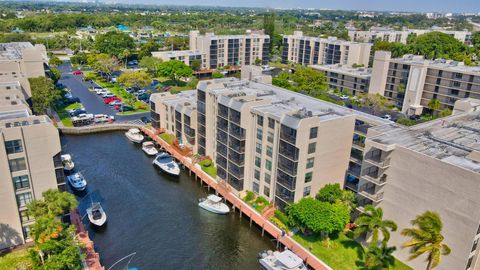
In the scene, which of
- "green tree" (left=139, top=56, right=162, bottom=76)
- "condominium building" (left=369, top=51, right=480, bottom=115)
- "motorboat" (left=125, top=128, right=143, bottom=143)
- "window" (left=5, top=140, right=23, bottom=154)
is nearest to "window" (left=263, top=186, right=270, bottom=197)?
"window" (left=5, top=140, right=23, bottom=154)

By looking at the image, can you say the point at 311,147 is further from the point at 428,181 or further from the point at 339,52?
the point at 339,52

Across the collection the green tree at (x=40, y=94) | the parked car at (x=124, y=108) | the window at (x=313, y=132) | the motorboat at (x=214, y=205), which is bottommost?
the motorboat at (x=214, y=205)

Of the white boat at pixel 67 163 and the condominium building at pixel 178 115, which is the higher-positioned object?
the condominium building at pixel 178 115

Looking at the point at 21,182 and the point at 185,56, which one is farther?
the point at 185,56

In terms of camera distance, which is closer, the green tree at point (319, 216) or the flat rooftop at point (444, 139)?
the flat rooftop at point (444, 139)

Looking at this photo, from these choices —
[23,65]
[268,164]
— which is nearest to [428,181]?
[268,164]

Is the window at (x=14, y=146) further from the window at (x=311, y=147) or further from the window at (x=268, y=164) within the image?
the window at (x=311, y=147)

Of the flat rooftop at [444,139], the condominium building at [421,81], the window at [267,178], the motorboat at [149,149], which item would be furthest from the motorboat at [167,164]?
the condominium building at [421,81]
